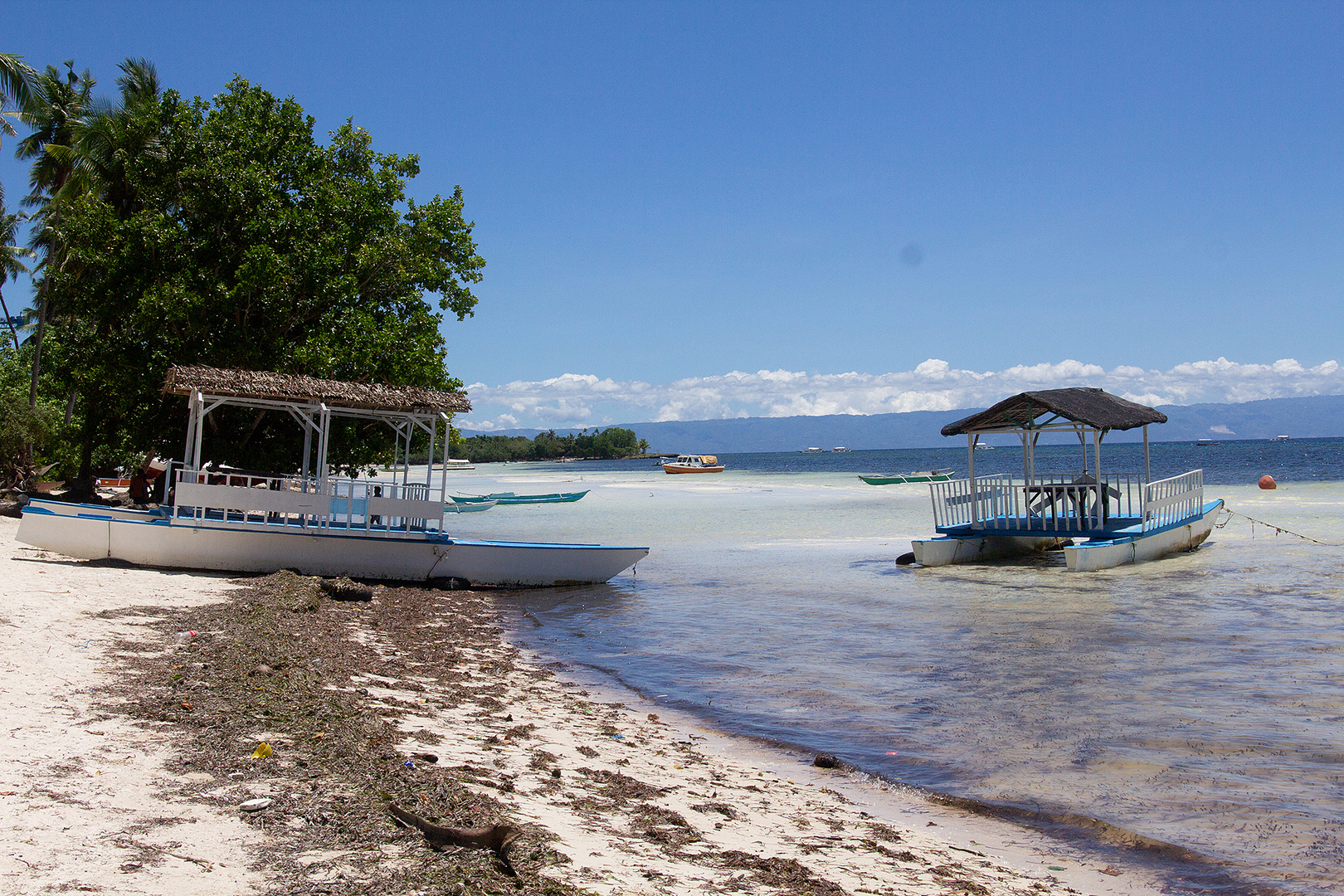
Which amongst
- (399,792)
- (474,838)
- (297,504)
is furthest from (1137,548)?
(474,838)

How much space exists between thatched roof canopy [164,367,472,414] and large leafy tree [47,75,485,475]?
3.61 metres

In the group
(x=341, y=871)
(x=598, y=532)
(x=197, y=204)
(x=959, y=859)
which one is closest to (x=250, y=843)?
(x=341, y=871)

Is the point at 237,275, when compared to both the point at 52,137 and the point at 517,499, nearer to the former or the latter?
the point at 52,137

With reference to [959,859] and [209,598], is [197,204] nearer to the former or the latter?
[209,598]

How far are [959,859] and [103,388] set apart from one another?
65.4ft

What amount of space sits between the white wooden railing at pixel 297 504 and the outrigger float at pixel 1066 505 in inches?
381

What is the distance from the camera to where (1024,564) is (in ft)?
57.1

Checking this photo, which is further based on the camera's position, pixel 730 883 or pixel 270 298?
pixel 270 298

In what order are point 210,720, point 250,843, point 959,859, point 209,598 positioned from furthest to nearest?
point 209,598 < point 210,720 < point 959,859 < point 250,843

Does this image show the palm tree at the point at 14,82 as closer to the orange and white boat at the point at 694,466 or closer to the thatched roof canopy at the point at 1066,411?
the thatched roof canopy at the point at 1066,411

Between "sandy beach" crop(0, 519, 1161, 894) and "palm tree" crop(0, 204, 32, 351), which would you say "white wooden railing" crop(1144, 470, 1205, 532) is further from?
"palm tree" crop(0, 204, 32, 351)

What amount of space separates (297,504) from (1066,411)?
13.6 metres

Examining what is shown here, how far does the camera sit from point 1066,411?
54.5 feet

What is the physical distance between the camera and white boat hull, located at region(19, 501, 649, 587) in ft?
43.0
